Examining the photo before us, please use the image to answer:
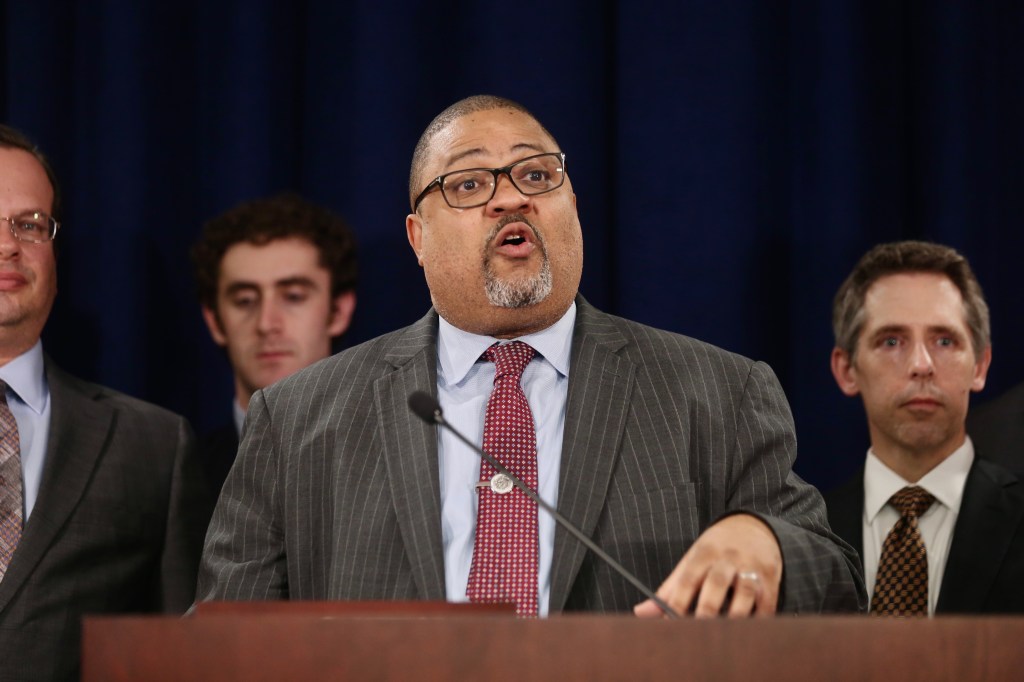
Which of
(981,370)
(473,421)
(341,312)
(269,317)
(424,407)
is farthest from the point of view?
(341,312)

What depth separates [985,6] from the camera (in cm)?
298

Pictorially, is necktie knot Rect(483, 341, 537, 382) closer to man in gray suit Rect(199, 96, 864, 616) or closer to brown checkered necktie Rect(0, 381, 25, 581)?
man in gray suit Rect(199, 96, 864, 616)

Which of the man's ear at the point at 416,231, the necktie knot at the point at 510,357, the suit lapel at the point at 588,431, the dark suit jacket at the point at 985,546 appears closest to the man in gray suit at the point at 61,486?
the man's ear at the point at 416,231

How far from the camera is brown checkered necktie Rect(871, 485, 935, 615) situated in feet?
8.04

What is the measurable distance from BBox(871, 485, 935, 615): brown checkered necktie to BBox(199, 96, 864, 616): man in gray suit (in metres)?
0.72

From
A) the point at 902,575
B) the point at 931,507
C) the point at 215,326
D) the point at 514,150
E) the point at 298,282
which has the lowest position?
the point at 902,575

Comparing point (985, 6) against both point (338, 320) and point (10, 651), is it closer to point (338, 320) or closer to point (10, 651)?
point (338, 320)

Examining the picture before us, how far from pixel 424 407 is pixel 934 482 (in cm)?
140

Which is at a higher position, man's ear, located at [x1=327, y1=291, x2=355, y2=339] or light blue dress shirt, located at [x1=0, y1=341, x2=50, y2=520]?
man's ear, located at [x1=327, y1=291, x2=355, y2=339]

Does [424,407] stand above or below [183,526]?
above

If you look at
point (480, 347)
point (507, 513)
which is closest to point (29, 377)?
point (480, 347)

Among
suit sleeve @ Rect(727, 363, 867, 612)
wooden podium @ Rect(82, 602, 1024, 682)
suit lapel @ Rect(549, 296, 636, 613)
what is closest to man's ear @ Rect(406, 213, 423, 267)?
suit lapel @ Rect(549, 296, 636, 613)

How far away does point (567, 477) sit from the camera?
1766 mm

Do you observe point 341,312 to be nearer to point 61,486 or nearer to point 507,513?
point 61,486
